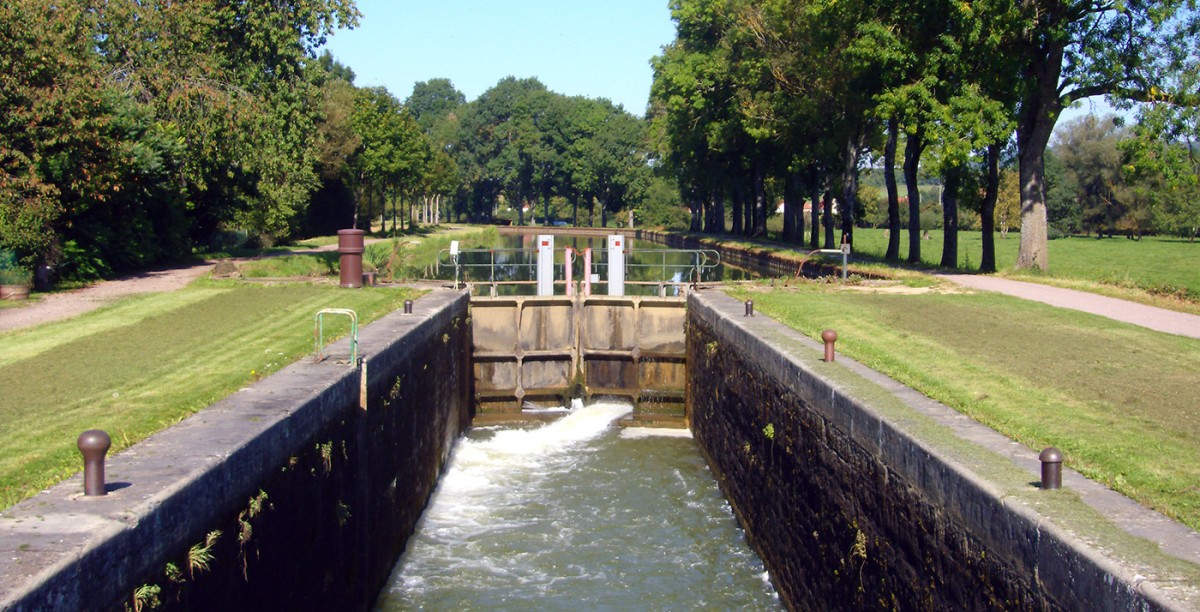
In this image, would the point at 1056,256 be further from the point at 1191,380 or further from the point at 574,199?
the point at 574,199

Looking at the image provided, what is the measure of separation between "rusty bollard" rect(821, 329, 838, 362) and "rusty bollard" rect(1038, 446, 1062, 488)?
16.9 ft

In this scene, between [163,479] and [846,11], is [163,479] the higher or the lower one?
the lower one

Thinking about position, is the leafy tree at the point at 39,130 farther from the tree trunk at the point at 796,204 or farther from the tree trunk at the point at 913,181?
the tree trunk at the point at 796,204

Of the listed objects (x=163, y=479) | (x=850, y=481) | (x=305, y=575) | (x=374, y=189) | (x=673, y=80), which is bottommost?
(x=305, y=575)

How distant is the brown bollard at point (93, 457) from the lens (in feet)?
18.9

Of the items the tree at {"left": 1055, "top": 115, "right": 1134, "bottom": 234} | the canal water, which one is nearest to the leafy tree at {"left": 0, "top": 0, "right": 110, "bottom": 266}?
the canal water

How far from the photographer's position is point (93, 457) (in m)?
5.90

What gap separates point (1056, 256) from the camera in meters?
51.1

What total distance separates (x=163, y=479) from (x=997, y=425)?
625 centimetres

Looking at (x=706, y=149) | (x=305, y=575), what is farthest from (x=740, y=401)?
(x=706, y=149)

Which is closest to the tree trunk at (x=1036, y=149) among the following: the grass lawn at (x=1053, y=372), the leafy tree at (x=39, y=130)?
the grass lawn at (x=1053, y=372)

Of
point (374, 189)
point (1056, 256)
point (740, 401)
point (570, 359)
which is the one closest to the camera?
point (740, 401)

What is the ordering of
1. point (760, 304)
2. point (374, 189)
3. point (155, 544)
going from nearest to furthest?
point (155, 544)
point (760, 304)
point (374, 189)

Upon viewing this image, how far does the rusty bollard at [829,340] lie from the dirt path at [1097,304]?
6.02 m
